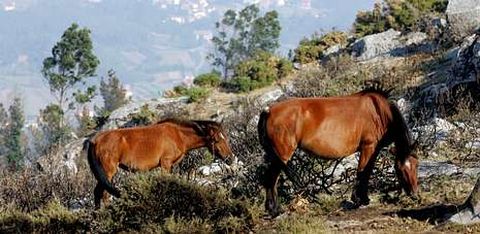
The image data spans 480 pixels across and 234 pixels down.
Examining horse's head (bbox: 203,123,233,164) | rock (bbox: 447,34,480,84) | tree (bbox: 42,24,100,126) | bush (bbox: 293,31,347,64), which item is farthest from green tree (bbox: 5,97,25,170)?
horse's head (bbox: 203,123,233,164)

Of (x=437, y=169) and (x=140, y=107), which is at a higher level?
(x=437, y=169)

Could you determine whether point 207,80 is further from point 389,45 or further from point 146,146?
point 146,146

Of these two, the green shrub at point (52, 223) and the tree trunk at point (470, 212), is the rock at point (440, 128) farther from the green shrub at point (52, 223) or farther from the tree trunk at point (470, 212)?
the green shrub at point (52, 223)

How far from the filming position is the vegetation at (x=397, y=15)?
3145 cm

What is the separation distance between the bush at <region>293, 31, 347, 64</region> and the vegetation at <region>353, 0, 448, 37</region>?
34.8 inches

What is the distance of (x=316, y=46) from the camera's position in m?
34.6

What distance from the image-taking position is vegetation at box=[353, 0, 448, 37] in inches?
1238

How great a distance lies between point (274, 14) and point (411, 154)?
232 ft

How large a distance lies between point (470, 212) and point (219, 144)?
15.6 feet

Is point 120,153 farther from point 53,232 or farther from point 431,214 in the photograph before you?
point 431,214

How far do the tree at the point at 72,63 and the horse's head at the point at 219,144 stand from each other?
155 feet

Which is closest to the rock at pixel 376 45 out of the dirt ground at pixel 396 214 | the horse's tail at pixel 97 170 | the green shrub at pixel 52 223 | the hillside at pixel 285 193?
the hillside at pixel 285 193

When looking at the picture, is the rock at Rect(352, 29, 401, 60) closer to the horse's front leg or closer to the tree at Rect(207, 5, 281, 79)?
the horse's front leg

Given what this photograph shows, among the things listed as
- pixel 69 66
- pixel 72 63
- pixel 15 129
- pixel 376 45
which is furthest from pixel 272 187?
pixel 15 129
